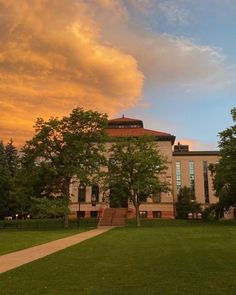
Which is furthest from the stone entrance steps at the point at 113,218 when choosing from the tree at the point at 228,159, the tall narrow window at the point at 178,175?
the tall narrow window at the point at 178,175

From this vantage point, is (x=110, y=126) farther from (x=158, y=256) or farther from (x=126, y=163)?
(x=158, y=256)

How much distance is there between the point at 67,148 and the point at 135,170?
928 centimetres

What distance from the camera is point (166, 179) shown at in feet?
241

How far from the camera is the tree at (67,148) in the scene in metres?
45.4

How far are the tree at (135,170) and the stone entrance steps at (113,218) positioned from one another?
381 centimetres

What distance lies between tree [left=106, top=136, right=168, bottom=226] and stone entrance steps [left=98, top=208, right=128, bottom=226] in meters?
3.81

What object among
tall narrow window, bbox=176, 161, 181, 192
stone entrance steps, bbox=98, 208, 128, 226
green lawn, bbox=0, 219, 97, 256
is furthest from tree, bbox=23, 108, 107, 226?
tall narrow window, bbox=176, 161, 181, 192

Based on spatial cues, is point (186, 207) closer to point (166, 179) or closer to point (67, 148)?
point (166, 179)

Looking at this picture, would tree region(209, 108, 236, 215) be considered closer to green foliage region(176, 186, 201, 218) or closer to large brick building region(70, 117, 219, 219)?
large brick building region(70, 117, 219, 219)

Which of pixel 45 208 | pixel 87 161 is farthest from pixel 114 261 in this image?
pixel 87 161

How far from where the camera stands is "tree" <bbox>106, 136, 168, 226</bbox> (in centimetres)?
4800

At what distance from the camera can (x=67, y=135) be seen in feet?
151

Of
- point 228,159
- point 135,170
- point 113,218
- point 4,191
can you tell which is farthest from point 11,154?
point 228,159

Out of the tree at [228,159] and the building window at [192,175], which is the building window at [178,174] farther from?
the tree at [228,159]
